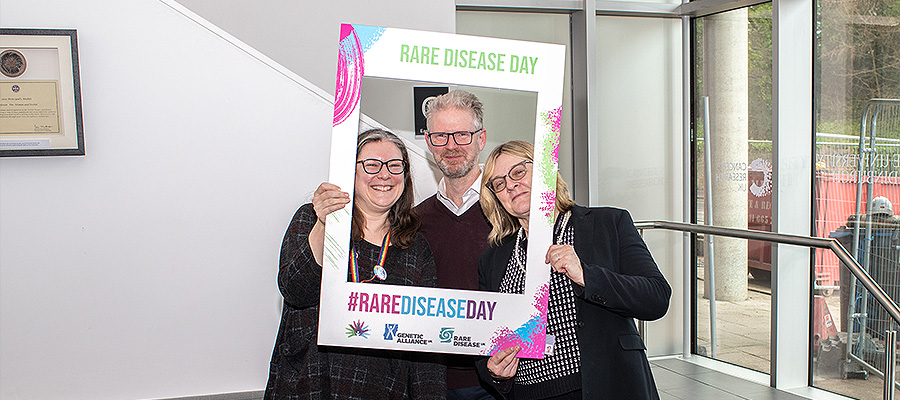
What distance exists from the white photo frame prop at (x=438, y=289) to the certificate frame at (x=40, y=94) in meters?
1.84

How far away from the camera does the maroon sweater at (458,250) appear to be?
1.98 meters

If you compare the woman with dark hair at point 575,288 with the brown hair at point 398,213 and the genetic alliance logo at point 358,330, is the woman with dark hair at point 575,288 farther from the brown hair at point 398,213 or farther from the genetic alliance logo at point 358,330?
the genetic alliance logo at point 358,330

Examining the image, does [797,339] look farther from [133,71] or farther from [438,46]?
[133,71]

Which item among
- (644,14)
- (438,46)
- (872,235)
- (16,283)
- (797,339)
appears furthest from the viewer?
(644,14)

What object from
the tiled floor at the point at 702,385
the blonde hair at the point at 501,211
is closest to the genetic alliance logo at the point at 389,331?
the blonde hair at the point at 501,211

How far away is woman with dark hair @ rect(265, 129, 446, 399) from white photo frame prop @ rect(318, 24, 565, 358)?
5 cm

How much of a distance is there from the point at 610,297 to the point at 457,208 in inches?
23.3

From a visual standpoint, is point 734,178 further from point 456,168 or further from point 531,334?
point 531,334

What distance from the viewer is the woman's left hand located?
1729mm

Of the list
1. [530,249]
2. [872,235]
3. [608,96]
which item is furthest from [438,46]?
[608,96]

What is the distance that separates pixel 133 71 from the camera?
3.13 m

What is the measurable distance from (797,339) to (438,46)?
3.52 meters

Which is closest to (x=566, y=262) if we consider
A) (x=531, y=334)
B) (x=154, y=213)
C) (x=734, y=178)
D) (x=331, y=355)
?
(x=531, y=334)

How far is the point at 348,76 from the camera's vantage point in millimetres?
1730
